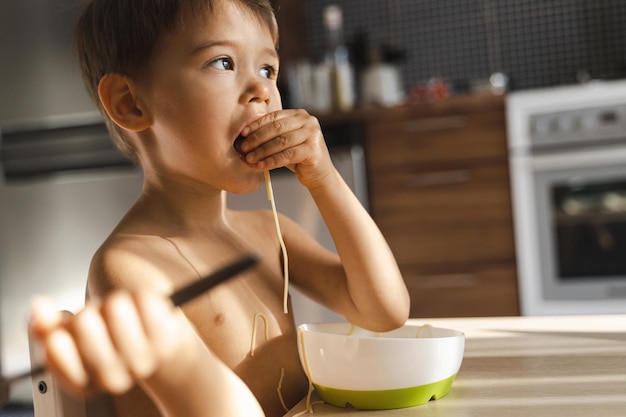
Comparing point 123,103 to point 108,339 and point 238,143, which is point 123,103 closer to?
point 238,143

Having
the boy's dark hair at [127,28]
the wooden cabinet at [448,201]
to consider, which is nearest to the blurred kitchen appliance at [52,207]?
the wooden cabinet at [448,201]

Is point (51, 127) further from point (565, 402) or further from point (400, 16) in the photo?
point (565, 402)

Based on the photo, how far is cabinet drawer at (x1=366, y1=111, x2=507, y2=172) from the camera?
274cm

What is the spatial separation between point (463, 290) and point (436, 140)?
57 centimetres

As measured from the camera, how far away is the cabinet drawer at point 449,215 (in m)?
2.77

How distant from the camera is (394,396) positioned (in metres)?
0.67

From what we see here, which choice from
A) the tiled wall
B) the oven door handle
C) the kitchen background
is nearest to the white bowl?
the kitchen background

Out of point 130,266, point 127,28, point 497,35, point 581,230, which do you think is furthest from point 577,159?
point 130,266

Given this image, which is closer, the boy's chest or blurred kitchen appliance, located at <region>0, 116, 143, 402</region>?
the boy's chest

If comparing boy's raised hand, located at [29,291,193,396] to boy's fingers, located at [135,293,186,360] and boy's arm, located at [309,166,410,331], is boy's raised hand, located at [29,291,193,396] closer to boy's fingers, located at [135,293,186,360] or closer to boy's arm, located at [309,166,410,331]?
boy's fingers, located at [135,293,186,360]

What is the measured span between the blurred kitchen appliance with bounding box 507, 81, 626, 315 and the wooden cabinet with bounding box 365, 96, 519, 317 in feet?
0.20

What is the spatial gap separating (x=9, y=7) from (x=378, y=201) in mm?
1602

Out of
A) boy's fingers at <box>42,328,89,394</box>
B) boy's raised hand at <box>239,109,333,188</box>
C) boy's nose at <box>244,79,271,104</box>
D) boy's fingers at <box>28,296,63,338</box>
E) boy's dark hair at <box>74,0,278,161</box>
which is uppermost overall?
boy's dark hair at <box>74,0,278,161</box>

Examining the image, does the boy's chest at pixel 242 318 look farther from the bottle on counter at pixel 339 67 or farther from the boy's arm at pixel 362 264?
the bottle on counter at pixel 339 67
